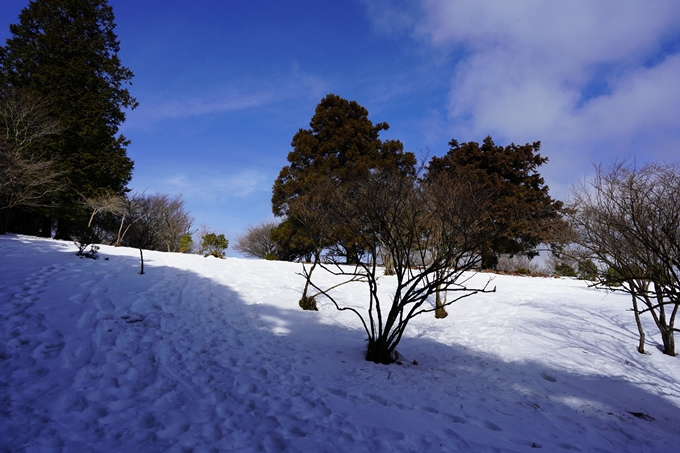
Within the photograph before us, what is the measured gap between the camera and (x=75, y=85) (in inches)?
726

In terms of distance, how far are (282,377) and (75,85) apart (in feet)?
76.0

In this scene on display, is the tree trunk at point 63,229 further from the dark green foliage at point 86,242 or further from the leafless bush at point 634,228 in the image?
the leafless bush at point 634,228

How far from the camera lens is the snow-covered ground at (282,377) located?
2564 millimetres

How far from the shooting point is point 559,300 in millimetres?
9797

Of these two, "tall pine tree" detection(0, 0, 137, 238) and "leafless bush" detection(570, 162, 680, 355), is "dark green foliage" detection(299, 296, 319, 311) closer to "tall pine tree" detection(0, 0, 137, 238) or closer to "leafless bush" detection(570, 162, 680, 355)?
"leafless bush" detection(570, 162, 680, 355)

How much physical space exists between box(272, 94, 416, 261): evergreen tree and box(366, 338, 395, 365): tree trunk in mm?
13980

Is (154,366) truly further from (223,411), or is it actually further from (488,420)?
(488,420)

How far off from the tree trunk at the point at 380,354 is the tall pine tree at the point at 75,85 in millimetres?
18953

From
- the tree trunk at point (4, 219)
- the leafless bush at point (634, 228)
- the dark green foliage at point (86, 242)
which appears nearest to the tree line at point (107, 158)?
the tree trunk at point (4, 219)

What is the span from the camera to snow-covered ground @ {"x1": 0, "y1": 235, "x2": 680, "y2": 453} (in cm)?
256

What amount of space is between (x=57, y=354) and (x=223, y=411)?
6.96 ft

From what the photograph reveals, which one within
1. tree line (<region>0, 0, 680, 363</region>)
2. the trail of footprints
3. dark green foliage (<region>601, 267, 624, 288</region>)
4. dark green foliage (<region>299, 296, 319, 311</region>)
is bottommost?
the trail of footprints

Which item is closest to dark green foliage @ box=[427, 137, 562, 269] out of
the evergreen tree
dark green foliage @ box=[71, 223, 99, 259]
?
the evergreen tree

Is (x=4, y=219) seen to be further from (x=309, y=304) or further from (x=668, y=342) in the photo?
(x=668, y=342)
